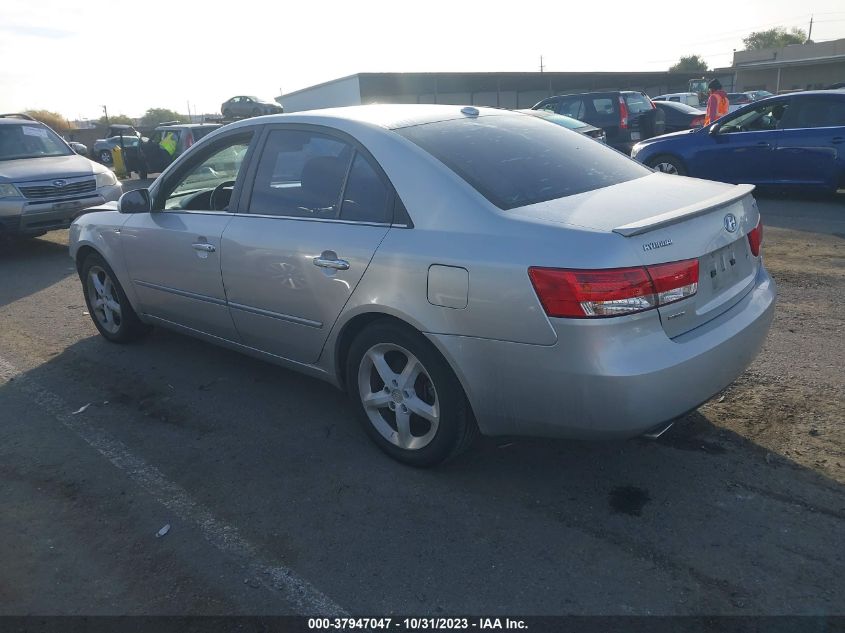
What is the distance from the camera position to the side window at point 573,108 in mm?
16562

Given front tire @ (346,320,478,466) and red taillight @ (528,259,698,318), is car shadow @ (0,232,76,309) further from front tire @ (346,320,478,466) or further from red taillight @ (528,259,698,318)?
red taillight @ (528,259,698,318)

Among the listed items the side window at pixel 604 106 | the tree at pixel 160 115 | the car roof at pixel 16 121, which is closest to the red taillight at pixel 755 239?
the car roof at pixel 16 121

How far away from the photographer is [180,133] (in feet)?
63.0

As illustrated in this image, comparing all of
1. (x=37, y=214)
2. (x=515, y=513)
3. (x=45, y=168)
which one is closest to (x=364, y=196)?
(x=515, y=513)

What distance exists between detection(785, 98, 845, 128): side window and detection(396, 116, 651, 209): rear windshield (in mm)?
7684

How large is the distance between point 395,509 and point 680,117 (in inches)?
756

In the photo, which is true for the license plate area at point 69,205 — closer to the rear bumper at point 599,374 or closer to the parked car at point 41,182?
the parked car at point 41,182

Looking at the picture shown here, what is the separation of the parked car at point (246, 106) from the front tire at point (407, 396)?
29299 millimetres

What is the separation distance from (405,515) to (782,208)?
9.05 metres

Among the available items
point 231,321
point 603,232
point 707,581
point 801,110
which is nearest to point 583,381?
point 603,232

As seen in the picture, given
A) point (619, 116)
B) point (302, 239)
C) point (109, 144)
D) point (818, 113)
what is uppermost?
point (302, 239)

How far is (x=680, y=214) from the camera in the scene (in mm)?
2967

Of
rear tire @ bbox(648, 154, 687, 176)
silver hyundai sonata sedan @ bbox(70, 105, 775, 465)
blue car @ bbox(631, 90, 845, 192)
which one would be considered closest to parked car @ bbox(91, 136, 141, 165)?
rear tire @ bbox(648, 154, 687, 176)

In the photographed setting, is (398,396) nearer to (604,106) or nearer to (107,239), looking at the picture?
(107,239)
